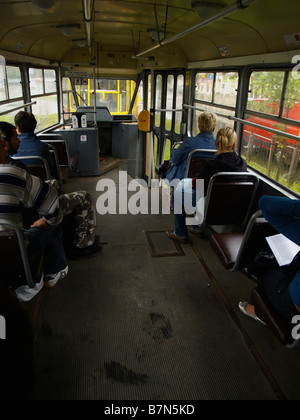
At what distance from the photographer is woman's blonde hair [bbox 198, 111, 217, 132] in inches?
154

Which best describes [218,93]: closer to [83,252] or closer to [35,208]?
[83,252]

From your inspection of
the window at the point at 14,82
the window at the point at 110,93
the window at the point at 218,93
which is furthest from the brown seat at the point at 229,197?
the window at the point at 110,93

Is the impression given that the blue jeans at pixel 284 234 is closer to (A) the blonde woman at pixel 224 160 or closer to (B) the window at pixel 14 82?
(A) the blonde woman at pixel 224 160

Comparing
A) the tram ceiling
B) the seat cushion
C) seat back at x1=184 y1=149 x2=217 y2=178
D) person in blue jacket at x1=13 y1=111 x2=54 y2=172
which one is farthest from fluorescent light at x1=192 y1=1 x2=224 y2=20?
person in blue jacket at x1=13 y1=111 x2=54 y2=172

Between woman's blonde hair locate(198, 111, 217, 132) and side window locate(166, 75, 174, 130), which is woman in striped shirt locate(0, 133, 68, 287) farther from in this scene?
side window locate(166, 75, 174, 130)

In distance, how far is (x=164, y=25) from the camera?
194 inches

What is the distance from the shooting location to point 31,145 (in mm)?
4297

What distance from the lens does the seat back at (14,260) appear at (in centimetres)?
209

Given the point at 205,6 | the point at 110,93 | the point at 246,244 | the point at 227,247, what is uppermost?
the point at 205,6

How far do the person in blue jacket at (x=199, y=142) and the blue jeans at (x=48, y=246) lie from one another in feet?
6.43

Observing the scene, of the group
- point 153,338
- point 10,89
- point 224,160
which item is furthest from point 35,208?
point 10,89

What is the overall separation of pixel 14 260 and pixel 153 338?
1.19 m

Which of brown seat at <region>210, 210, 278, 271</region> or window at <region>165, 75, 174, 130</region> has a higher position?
window at <region>165, 75, 174, 130</region>

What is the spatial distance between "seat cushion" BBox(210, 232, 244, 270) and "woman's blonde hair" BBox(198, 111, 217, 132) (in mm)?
1707
